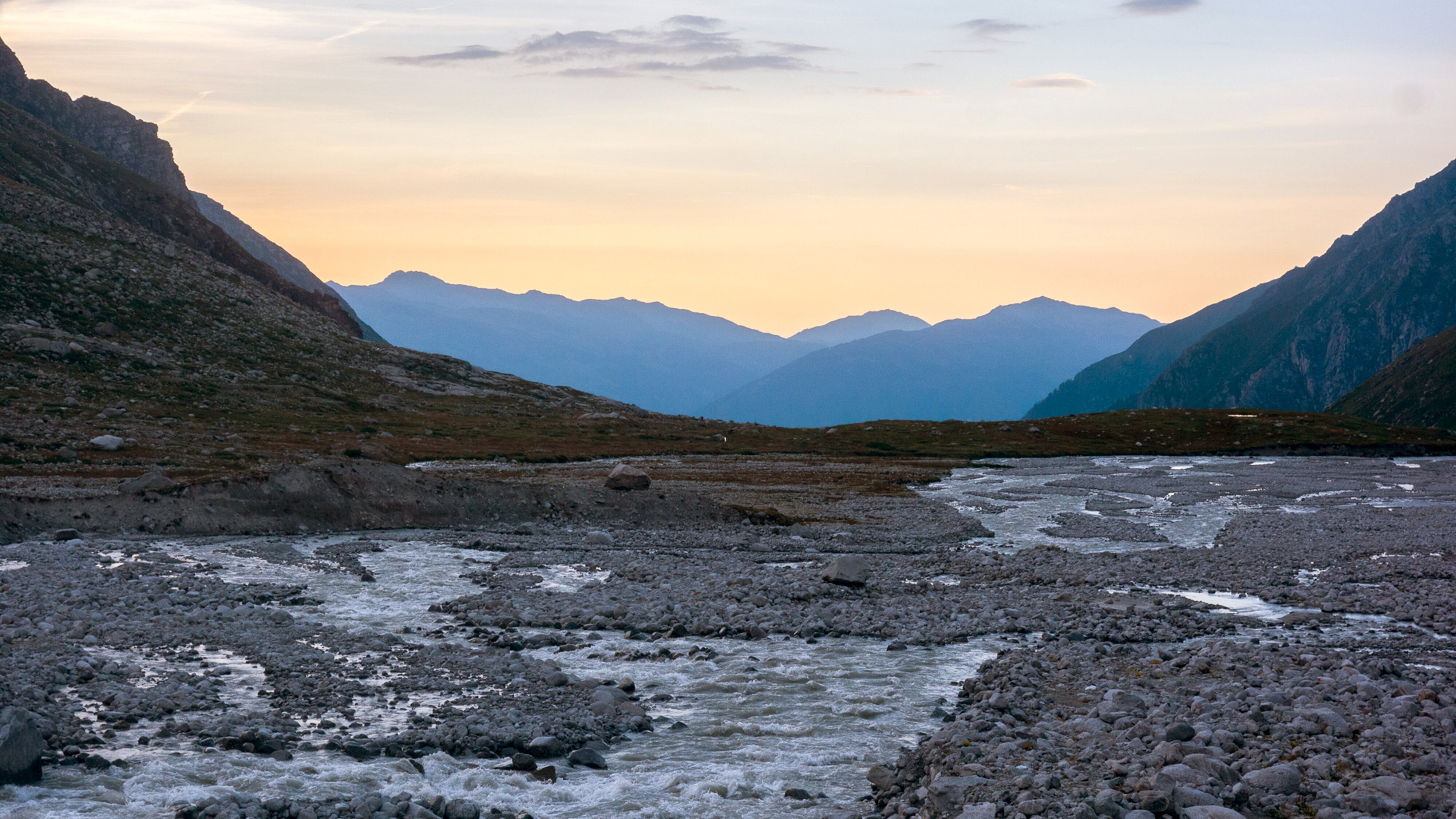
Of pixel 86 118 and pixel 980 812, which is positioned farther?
pixel 86 118

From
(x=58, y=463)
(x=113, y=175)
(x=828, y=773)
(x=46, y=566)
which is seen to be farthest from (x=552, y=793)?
(x=113, y=175)

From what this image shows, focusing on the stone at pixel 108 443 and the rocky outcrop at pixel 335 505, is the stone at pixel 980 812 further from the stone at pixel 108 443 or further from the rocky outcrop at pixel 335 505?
the stone at pixel 108 443

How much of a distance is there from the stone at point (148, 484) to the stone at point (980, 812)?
40.6m

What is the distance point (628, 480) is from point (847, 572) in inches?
941

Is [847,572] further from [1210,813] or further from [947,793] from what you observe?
[1210,813]

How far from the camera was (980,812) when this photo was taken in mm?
13320

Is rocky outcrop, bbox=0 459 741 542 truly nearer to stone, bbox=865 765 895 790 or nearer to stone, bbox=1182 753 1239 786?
stone, bbox=865 765 895 790

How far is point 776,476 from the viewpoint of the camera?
8394 cm

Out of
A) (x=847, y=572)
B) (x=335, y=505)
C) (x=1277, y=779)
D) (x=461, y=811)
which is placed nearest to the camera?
(x=1277, y=779)

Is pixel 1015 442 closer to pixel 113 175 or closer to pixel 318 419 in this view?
pixel 318 419

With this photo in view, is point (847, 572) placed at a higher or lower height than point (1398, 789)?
lower

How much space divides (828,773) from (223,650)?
1478cm

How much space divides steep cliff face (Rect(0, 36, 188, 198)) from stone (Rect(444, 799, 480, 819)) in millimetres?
191827

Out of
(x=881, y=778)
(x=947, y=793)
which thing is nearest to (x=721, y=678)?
(x=881, y=778)
